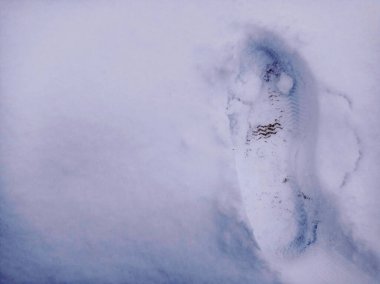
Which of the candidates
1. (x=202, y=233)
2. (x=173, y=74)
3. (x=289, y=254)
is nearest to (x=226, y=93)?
(x=173, y=74)

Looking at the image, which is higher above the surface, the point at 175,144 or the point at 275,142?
the point at 275,142

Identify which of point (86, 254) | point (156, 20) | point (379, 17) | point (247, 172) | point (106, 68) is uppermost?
point (379, 17)

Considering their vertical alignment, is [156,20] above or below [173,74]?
above

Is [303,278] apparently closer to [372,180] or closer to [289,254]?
[289,254]
